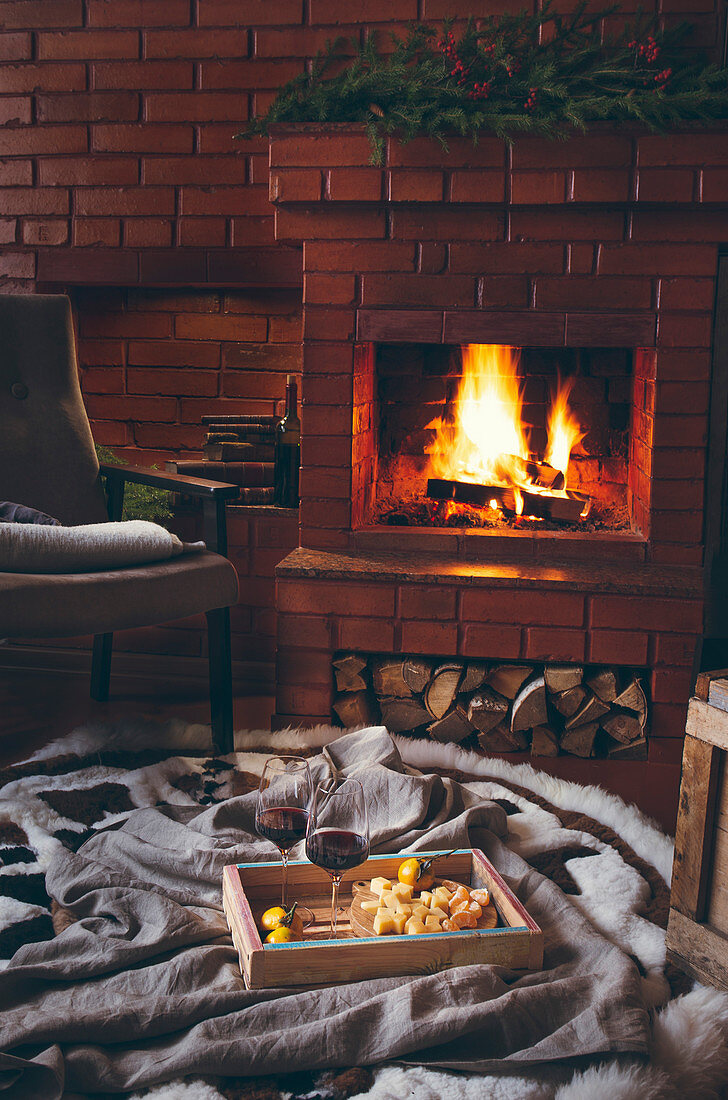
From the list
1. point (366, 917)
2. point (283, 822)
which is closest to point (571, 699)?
point (366, 917)

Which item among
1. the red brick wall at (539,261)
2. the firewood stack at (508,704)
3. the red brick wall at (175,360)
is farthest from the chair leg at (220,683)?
the red brick wall at (175,360)

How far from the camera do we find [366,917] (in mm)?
1359

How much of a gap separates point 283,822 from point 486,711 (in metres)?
1.08

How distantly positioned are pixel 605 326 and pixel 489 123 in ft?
1.70

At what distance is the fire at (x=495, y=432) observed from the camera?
2.72 m

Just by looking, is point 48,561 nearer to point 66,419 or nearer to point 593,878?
point 66,419

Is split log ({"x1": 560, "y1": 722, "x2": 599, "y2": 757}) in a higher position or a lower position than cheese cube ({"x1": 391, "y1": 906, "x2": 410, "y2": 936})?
lower

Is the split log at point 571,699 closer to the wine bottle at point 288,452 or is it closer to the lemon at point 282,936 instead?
the wine bottle at point 288,452

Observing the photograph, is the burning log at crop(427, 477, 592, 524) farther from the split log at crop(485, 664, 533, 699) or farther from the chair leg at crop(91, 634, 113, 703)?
the chair leg at crop(91, 634, 113, 703)

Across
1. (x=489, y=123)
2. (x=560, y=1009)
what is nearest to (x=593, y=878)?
(x=560, y=1009)

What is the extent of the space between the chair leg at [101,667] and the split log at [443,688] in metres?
0.84

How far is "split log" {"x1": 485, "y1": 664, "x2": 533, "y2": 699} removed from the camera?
2.30 m

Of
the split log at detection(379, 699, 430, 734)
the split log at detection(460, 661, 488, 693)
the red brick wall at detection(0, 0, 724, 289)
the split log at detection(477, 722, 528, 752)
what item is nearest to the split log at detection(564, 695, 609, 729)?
the split log at detection(477, 722, 528, 752)

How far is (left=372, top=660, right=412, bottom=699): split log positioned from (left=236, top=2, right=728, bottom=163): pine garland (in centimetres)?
115
